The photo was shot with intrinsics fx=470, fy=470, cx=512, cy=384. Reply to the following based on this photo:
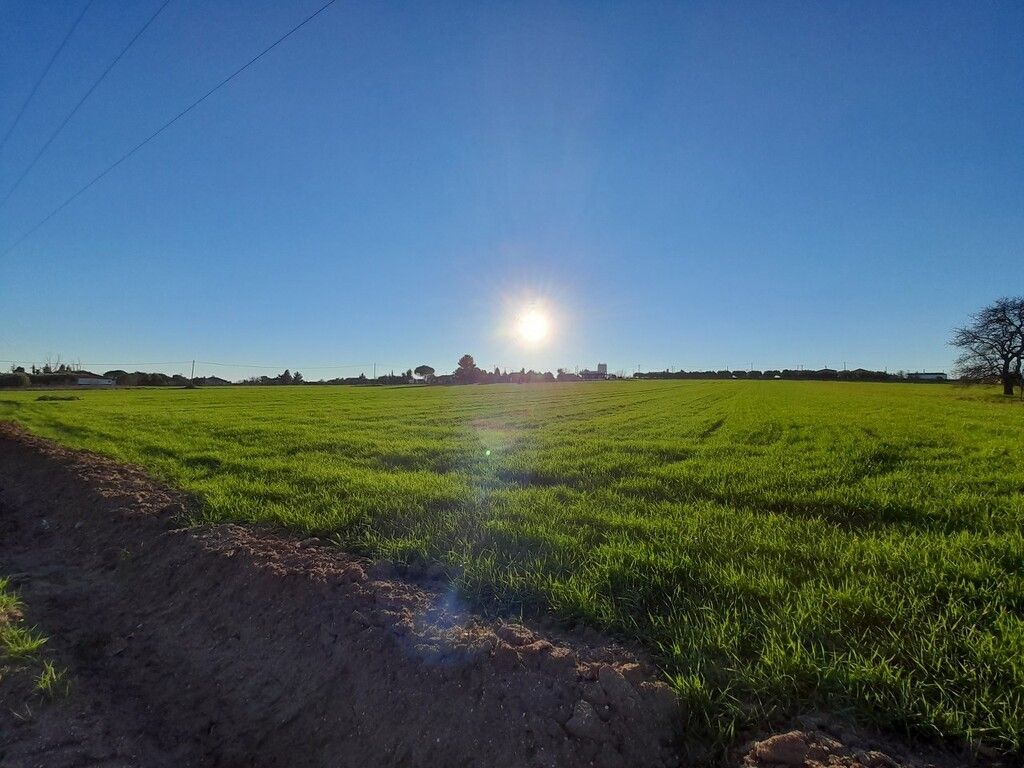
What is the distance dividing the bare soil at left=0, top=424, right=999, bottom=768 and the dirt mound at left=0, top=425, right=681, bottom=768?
0.04 feet

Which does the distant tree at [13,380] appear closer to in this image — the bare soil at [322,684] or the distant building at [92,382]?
the distant building at [92,382]

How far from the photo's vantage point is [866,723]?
2.46 m

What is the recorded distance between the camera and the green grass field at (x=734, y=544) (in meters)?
2.70

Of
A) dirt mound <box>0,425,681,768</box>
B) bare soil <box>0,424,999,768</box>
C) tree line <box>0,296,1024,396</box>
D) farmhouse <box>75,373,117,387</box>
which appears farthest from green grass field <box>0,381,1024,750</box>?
farmhouse <box>75,373,117,387</box>

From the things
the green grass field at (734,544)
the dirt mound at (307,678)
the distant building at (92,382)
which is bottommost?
the dirt mound at (307,678)

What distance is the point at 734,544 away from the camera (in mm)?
4840

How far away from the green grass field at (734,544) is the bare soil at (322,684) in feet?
0.98

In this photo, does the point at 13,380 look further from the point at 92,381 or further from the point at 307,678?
the point at 307,678

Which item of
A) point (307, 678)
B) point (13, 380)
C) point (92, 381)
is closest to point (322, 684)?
point (307, 678)

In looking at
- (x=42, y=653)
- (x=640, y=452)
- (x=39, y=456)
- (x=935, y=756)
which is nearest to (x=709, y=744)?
(x=935, y=756)

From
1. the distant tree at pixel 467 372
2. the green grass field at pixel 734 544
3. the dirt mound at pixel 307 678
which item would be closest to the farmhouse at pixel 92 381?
the distant tree at pixel 467 372

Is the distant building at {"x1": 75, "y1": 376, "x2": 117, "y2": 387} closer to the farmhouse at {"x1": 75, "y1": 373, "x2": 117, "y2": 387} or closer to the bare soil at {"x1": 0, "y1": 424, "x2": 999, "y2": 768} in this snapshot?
the farmhouse at {"x1": 75, "y1": 373, "x2": 117, "y2": 387}

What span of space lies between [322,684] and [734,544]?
3959mm

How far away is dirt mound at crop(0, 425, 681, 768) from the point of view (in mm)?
2654
